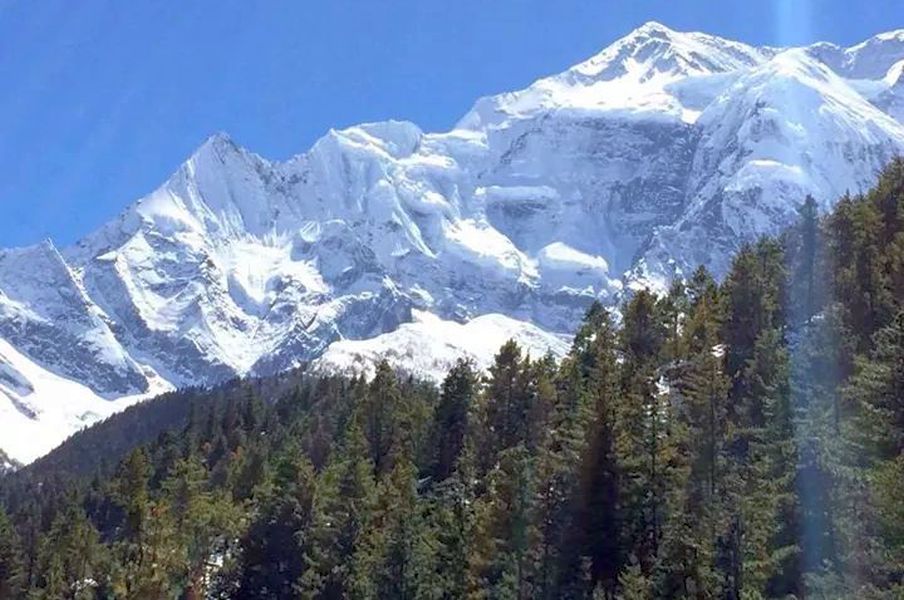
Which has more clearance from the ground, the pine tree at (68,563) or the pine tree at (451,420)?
the pine tree at (451,420)

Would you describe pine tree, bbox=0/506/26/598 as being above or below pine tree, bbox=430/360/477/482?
below

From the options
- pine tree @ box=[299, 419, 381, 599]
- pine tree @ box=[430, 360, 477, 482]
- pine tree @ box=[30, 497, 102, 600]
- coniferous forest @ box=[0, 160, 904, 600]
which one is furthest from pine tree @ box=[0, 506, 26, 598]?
pine tree @ box=[430, 360, 477, 482]

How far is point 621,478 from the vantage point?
49.6 m

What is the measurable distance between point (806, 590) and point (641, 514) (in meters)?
6.80

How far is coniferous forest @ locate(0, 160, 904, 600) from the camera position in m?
42.4

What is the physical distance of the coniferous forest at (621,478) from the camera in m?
42.4

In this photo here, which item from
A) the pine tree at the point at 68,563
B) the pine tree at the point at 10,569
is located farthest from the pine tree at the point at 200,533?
the pine tree at the point at 10,569

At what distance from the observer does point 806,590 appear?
4522 centimetres

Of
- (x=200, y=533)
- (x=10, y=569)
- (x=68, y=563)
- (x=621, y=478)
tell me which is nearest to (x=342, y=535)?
(x=200, y=533)

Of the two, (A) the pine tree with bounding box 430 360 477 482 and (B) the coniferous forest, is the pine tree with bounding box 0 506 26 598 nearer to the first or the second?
(B) the coniferous forest

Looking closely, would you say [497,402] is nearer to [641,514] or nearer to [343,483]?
[343,483]

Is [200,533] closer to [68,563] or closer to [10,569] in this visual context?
[68,563]

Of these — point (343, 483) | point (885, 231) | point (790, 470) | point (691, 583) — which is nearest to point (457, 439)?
point (343, 483)

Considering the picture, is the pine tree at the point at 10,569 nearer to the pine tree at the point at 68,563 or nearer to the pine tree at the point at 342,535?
the pine tree at the point at 68,563
